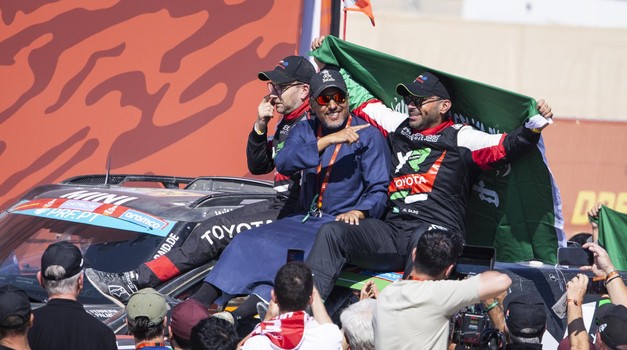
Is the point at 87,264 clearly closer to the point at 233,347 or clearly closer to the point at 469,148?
the point at 233,347

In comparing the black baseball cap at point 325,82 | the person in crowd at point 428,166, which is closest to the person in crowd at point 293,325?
the person in crowd at point 428,166

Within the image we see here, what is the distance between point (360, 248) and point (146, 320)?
146cm

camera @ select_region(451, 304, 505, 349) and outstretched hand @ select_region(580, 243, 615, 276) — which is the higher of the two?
outstretched hand @ select_region(580, 243, 615, 276)

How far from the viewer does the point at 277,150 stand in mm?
7234

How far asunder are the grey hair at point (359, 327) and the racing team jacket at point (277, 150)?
81.3 inches

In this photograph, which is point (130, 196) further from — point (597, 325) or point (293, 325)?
point (597, 325)

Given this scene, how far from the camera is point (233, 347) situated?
16.2 ft

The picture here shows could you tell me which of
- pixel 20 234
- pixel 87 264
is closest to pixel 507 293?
pixel 87 264

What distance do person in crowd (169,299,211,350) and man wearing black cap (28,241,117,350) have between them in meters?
0.31

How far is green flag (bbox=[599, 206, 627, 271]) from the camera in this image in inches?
301

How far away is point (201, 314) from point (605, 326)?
6.42 feet

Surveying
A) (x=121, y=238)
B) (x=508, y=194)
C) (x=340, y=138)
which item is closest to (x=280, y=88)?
(x=340, y=138)

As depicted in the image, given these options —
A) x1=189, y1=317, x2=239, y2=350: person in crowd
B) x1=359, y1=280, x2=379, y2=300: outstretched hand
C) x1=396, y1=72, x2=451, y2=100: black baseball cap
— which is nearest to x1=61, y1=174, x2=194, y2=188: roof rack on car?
x1=396, y1=72, x2=451, y2=100: black baseball cap

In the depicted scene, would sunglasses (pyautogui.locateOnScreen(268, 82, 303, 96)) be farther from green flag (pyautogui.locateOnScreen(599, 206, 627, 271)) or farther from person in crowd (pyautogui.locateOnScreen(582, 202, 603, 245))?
green flag (pyautogui.locateOnScreen(599, 206, 627, 271))
